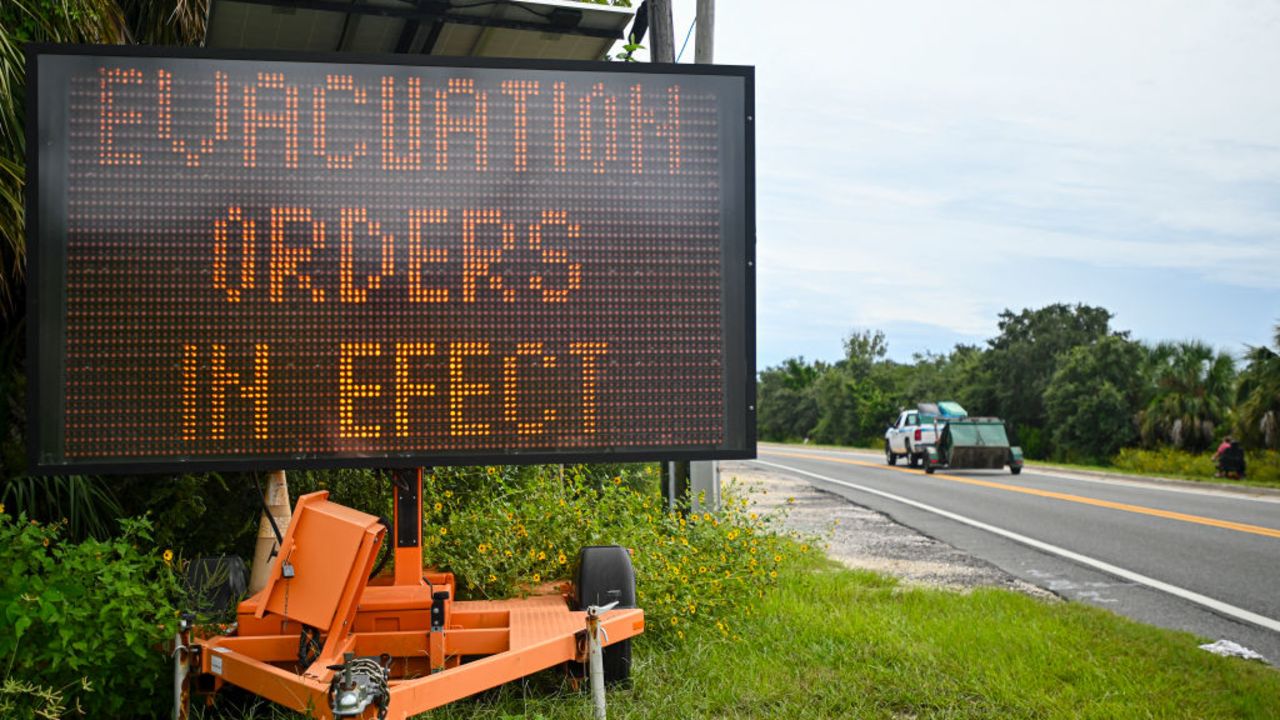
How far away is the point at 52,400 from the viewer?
158 inches

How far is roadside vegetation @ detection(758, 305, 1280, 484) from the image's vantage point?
3052 centimetres

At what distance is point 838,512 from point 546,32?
1209 cm

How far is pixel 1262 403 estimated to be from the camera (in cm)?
2953

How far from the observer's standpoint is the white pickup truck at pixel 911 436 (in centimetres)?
3139

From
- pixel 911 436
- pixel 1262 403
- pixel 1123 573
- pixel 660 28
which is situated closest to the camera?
pixel 660 28

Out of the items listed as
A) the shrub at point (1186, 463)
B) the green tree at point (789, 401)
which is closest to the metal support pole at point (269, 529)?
the shrub at point (1186, 463)

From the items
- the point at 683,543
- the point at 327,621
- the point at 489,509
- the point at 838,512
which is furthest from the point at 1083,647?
the point at 838,512

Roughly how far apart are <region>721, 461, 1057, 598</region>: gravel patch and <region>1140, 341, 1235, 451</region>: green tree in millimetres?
26597

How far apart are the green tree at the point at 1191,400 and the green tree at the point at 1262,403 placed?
823 centimetres

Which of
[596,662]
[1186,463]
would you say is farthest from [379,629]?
[1186,463]

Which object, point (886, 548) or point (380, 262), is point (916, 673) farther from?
point (886, 548)

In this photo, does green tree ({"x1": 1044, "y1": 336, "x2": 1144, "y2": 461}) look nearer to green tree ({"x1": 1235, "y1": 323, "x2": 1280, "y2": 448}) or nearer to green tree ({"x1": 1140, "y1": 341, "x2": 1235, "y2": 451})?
green tree ({"x1": 1140, "y1": 341, "x2": 1235, "y2": 451})

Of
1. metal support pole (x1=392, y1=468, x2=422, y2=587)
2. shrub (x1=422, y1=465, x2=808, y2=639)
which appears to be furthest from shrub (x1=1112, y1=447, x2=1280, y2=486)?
metal support pole (x1=392, y1=468, x2=422, y2=587)

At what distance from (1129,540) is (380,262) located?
11.6m
